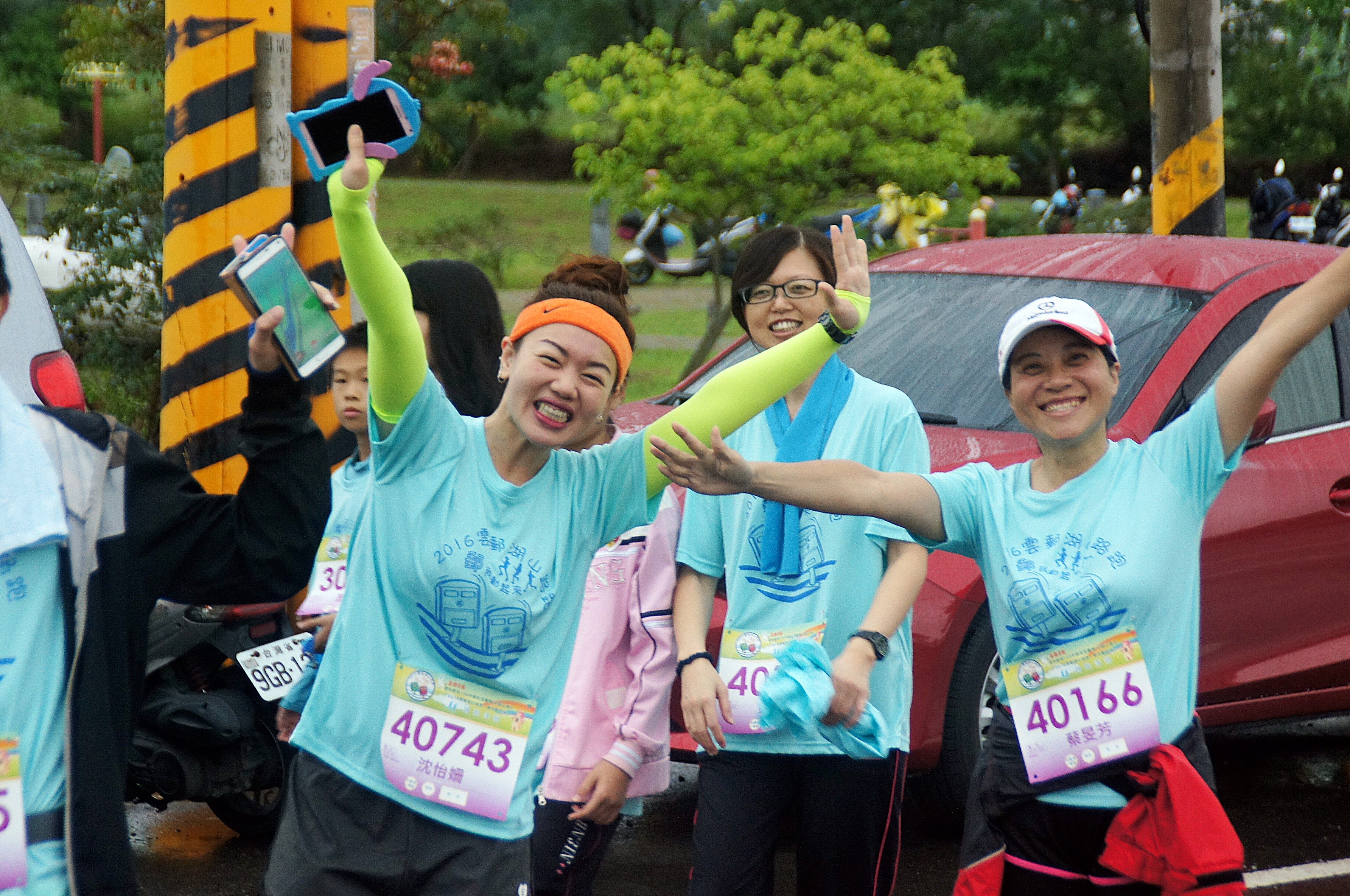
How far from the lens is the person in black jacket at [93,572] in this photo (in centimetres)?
226

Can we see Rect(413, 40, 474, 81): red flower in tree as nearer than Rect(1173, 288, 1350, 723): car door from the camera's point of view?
No

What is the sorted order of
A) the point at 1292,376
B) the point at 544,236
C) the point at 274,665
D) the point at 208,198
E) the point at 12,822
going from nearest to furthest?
the point at 12,822, the point at 274,665, the point at 1292,376, the point at 208,198, the point at 544,236

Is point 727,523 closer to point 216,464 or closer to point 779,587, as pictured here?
point 779,587

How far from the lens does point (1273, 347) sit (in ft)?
9.55

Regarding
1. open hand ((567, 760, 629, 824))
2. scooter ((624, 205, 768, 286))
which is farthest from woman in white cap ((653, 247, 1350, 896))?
scooter ((624, 205, 768, 286))

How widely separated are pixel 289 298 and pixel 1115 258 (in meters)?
4.01

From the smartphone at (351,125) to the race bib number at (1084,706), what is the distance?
1529mm

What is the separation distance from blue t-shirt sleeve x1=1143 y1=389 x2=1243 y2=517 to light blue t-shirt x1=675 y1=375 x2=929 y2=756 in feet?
1.90

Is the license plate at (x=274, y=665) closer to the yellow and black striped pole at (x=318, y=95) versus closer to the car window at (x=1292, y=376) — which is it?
the yellow and black striped pole at (x=318, y=95)

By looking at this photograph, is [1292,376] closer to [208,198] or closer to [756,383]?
[756,383]

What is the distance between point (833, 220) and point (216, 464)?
10325 mm

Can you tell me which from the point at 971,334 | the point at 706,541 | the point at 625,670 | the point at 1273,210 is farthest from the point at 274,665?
the point at 1273,210

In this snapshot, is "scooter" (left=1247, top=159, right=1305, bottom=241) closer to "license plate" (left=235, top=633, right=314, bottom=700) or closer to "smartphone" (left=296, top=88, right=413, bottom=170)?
"license plate" (left=235, top=633, right=314, bottom=700)

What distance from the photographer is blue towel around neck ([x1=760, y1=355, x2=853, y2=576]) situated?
3414 mm
